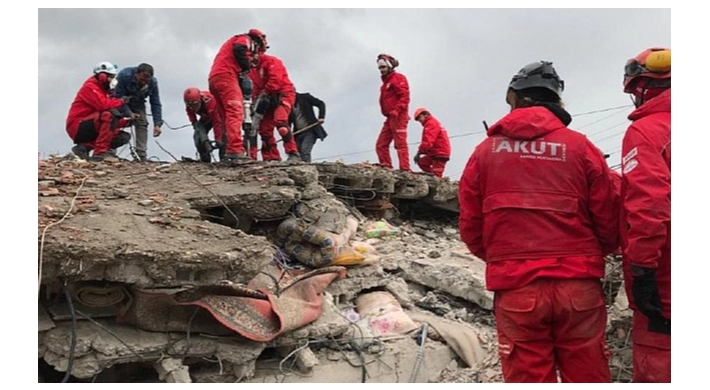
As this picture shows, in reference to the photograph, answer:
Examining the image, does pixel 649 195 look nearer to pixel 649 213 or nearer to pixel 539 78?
pixel 649 213

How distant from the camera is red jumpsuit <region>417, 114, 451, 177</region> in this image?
458 inches

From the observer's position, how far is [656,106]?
3.15 metres

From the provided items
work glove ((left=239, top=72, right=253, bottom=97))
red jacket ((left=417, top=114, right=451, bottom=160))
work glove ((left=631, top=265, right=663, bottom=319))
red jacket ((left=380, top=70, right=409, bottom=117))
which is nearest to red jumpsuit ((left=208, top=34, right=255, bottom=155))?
work glove ((left=239, top=72, right=253, bottom=97))

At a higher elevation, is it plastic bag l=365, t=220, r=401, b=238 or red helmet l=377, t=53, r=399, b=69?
red helmet l=377, t=53, r=399, b=69

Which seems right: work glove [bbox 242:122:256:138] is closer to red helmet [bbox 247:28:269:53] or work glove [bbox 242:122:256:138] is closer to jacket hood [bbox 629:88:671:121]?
red helmet [bbox 247:28:269:53]

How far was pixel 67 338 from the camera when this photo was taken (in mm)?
4070

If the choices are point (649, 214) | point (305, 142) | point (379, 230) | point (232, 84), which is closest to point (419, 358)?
point (649, 214)

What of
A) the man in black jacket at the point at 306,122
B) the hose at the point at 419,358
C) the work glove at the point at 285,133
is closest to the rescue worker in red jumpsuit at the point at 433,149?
the man in black jacket at the point at 306,122

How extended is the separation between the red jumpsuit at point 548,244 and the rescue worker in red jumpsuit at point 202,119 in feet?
20.8

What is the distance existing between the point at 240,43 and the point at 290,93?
4.00 ft

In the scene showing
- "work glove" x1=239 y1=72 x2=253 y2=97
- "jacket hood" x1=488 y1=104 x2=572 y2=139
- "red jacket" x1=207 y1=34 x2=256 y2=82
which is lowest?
"jacket hood" x1=488 y1=104 x2=572 y2=139

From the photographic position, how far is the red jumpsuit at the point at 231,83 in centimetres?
760

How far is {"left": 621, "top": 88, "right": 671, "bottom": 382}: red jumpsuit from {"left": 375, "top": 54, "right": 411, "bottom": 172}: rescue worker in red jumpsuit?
24.3 ft

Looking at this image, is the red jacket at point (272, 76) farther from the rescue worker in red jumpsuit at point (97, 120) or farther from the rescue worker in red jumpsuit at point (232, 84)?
the rescue worker in red jumpsuit at point (97, 120)
